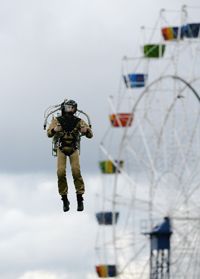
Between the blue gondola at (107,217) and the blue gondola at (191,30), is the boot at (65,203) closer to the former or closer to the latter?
the blue gondola at (191,30)

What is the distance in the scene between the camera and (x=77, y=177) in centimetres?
2495

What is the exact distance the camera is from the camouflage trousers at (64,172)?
2469 cm

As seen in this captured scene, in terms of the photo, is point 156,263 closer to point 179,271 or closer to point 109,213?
point 109,213

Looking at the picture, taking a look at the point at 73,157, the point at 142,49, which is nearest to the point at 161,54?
the point at 142,49

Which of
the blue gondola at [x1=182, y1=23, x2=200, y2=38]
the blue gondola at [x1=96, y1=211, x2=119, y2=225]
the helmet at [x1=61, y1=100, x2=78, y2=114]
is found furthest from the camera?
the blue gondola at [x1=96, y1=211, x2=119, y2=225]

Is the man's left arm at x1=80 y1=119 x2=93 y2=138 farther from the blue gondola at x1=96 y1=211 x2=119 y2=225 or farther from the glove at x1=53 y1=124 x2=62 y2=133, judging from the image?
the blue gondola at x1=96 y1=211 x2=119 y2=225

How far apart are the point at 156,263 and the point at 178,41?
27013 mm

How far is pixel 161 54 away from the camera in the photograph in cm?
14362

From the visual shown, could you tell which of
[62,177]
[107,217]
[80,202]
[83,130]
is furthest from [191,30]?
[62,177]

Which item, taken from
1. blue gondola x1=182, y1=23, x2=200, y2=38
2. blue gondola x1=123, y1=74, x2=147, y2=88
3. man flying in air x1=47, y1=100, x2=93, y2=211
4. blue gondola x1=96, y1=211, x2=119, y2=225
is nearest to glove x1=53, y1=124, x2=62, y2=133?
man flying in air x1=47, y1=100, x2=93, y2=211

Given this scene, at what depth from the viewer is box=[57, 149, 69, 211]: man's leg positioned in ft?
80.9

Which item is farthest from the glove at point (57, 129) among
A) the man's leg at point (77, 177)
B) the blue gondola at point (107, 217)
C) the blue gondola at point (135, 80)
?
the blue gondola at point (107, 217)

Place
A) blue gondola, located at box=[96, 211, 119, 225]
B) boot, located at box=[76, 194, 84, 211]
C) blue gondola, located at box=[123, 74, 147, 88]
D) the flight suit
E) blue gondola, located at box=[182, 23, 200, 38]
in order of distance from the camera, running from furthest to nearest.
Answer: blue gondola, located at box=[96, 211, 119, 225] < blue gondola, located at box=[123, 74, 147, 88] < blue gondola, located at box=[182, 23, 200, 38] < boot, located at box=[76, 194, 84, 211] < the flight suit

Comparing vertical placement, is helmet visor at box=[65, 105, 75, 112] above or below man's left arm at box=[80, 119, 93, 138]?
above
